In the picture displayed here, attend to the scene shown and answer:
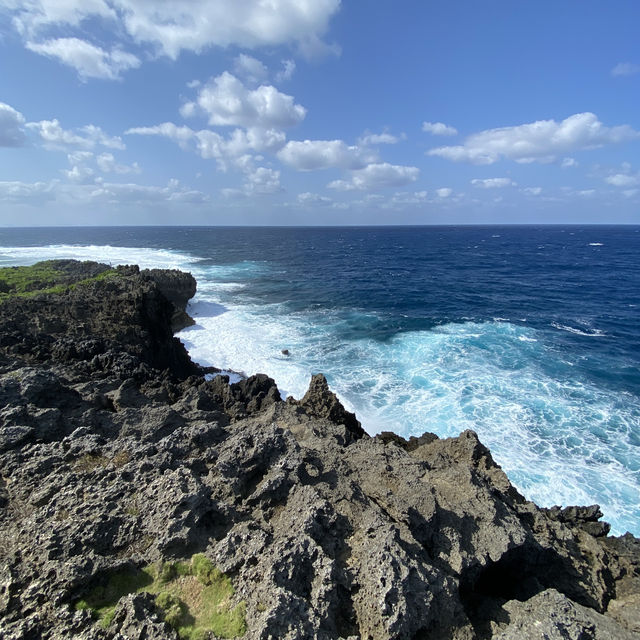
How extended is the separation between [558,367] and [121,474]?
35.1m

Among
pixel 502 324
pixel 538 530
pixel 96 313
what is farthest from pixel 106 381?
pixel 502 324

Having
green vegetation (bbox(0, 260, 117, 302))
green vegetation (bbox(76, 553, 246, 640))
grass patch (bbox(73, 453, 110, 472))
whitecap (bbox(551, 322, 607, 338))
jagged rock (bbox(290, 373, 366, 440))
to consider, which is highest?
green vegetation (bbox(0, 260, 117, 302))

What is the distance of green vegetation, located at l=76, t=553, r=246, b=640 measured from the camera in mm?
7586

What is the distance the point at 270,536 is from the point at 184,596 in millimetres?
2205

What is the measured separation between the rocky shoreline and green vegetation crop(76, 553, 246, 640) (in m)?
0.04

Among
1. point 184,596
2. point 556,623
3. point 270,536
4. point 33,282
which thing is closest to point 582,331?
point 556,623

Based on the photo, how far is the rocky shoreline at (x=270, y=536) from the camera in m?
7.77

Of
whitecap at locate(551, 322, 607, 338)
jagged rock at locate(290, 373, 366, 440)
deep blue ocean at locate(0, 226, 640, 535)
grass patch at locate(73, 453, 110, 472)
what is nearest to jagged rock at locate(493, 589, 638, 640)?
grass patch at locate(73, 453, 110, 472)

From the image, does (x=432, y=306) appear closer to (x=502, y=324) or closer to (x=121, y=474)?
(x=502, y=324)

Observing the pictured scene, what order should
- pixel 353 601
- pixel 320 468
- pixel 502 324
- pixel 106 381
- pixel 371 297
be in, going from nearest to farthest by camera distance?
pixel 353 601
pixel 320 468
pixel 106 381
pixel 502 324
pixel 371 297

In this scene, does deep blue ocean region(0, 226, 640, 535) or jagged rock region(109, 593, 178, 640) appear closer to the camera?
jagged rock region(109, 593, 178, 640)

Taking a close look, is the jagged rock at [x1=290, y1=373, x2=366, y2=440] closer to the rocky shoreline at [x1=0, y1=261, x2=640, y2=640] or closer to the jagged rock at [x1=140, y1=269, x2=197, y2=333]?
the rocky shoreline at [x1=0, y1=261, x2=640, y2=640]

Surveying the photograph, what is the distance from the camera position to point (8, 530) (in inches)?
378

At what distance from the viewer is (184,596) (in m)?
8.20
